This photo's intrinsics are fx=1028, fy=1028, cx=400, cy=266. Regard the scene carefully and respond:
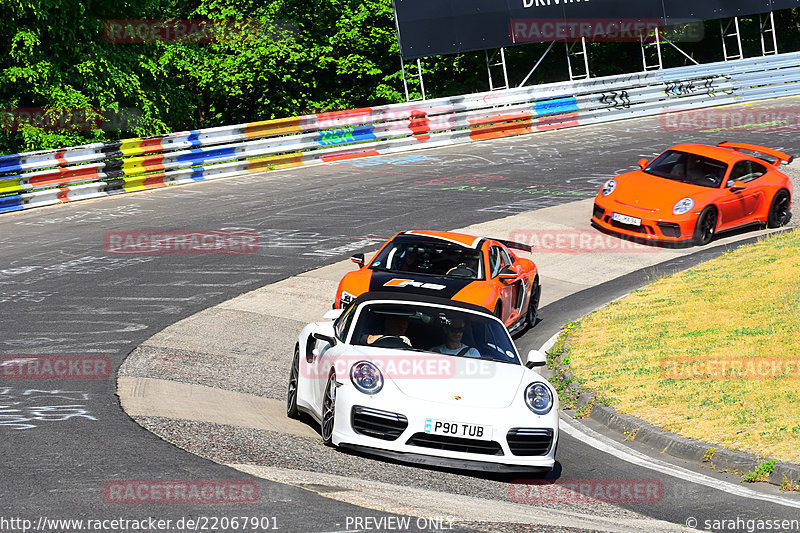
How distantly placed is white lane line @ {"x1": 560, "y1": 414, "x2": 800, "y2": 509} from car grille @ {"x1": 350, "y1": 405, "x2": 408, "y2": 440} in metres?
2.37

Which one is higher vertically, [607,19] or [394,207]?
[607,19]

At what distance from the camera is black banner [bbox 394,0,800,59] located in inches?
1245

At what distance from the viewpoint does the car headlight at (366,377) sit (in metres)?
8.27

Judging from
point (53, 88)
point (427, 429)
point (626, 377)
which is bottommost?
point (626, 377)

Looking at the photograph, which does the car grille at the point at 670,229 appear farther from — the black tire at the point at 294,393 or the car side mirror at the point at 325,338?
the car side mirror at the point at 325,338

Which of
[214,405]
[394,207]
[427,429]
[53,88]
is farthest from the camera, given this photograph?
[53,88]

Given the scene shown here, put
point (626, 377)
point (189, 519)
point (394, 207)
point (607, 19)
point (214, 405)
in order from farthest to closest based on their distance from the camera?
point (607, 19), point (394, 207), point (626, 377), point (214, 405), point (189, 519)

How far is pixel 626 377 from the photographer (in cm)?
1139

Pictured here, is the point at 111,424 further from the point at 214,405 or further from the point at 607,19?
the point at 607,19

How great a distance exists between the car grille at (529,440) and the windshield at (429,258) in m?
5.00

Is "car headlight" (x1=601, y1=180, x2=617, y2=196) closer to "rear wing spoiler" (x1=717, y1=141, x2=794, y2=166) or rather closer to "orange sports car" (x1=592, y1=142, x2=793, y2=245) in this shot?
"orange sports car" (x1=592, y1=142, x2=793, y2=245)

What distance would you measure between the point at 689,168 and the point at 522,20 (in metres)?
14.6

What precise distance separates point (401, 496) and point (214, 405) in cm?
310

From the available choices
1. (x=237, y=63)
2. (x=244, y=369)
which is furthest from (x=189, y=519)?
(x=237, y=63)
